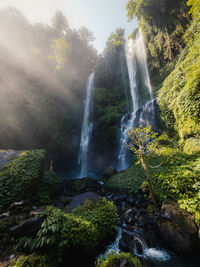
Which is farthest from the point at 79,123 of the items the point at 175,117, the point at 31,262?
the point at 31,262

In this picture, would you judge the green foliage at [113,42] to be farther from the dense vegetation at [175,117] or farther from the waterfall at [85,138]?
the waterfall at [85,138]

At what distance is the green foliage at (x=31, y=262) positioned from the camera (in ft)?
6.46

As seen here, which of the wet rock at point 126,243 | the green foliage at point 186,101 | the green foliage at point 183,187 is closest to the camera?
the wet rock at point 126,243

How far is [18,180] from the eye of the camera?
17.8 feet

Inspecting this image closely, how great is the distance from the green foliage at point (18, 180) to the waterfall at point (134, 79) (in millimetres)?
9735

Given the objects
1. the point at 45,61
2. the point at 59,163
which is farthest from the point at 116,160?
the point at 45,61

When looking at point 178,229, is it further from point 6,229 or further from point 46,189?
point 46,189

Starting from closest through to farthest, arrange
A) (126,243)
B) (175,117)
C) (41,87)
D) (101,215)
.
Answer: (126,243)
(101,215)
(175,117)
(41,87)

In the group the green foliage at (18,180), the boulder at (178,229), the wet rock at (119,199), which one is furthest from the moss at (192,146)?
the green foliage at (18,180)

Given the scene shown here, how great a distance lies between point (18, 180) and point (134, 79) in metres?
23.7

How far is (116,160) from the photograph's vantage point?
14.3 m

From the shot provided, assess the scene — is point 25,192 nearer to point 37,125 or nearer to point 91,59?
point 37,125

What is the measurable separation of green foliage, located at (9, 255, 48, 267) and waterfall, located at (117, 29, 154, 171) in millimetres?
11532

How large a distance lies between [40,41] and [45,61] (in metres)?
8.42
